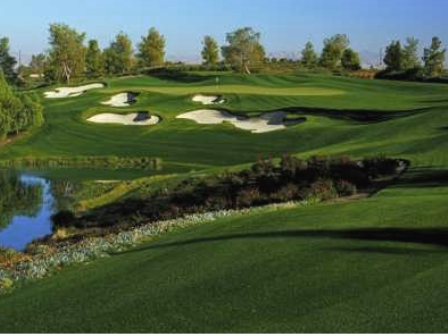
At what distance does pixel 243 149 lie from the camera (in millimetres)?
49781

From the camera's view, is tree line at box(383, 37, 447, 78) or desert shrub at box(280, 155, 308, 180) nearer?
desert shrub at box(280, 155, 308, 180)

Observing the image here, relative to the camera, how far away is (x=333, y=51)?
124 m

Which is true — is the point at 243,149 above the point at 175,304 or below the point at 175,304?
below

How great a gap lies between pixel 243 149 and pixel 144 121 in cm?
1663

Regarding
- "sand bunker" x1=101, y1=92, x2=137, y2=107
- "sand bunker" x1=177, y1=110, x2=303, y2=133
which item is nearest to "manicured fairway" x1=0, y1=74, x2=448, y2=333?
"sand bunker" x1=177, y1=110, x2=303, y2=133

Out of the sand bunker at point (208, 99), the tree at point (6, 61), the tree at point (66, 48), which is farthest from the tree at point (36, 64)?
the sand bunker at point (208, 99)

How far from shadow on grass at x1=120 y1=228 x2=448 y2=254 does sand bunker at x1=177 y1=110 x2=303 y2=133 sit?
39036mm

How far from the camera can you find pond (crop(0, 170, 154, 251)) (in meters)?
31.9

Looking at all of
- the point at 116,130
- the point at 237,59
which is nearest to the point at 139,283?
the point at 116,130

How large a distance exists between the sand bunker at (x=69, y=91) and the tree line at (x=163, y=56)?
846 inches

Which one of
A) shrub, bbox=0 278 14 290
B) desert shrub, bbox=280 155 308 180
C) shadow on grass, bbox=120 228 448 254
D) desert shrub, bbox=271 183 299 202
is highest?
shadow on grass, bbox=120 228 448 254

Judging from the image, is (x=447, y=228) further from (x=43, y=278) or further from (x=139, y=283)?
(x=43, y=278)

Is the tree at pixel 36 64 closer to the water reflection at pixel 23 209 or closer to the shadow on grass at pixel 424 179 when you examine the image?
the water reflection at pixel 23 209

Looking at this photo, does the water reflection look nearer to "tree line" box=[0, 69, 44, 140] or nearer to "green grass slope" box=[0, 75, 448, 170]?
"green grass slope" box=[0, 75, 448, 170]
